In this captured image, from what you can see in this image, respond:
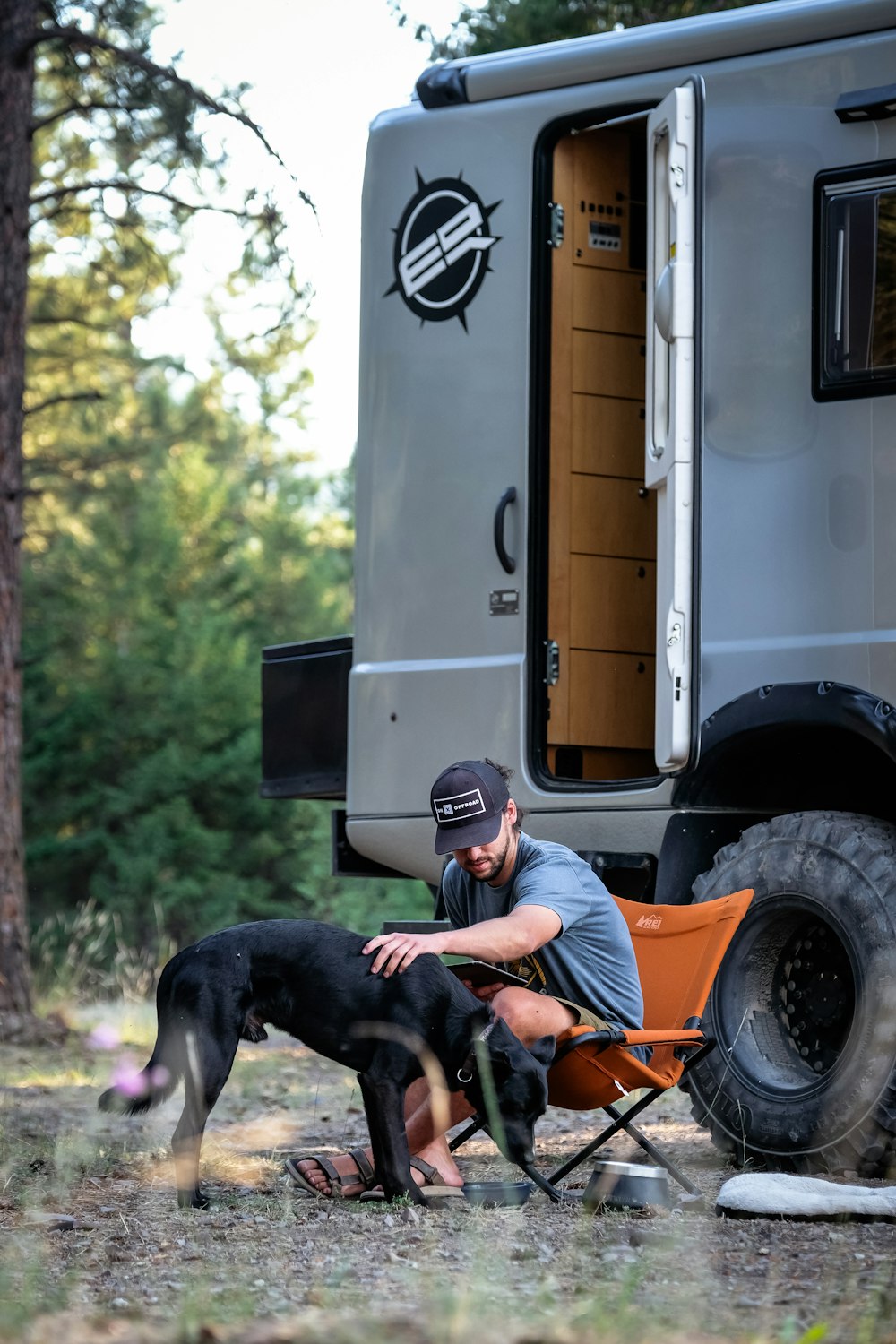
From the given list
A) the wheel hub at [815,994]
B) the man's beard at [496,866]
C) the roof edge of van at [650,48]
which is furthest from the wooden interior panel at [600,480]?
the man's beard at [496,866]

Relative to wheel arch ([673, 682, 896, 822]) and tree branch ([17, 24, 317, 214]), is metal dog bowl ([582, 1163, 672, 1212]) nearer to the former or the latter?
wheel arch ([673, 682, 896, 822])

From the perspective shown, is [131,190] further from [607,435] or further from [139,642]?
[139,642]

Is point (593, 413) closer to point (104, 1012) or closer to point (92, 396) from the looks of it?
point (92, 396)

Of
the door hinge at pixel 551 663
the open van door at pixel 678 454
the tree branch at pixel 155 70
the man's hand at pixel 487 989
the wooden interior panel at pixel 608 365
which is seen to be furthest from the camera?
the tree branch at pixel 155 70

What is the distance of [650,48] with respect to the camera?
510 centimetres

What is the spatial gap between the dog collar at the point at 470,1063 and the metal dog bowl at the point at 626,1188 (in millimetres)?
381

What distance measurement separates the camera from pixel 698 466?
4734 mm

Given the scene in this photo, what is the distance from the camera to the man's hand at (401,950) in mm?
3838

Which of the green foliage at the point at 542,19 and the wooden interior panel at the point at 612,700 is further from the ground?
the green foliage at the point at 542,19

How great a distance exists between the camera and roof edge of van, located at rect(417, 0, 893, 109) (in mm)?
4719

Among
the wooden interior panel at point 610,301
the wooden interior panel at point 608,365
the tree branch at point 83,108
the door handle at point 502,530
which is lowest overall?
the door handle at point 502,530

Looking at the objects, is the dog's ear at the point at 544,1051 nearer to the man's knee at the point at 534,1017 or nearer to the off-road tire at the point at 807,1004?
the man's knee at the point at 534,1017

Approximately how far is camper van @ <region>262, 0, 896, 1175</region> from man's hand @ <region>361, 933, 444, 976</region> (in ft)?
3.76

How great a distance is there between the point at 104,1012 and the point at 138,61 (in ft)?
17.1
